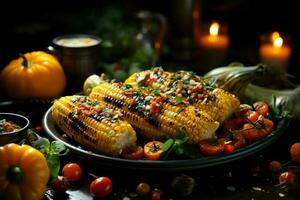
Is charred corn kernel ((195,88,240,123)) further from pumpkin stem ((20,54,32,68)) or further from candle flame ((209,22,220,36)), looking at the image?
candle flame ((209,22,220,36))

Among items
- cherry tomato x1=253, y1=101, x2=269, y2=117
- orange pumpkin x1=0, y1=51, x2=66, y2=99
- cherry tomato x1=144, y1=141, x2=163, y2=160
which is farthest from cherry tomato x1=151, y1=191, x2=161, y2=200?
orange pumpkin x1=0, y1=51, x2=66, y2=99

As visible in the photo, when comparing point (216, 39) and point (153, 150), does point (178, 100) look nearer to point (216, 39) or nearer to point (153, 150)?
point (153, 150)

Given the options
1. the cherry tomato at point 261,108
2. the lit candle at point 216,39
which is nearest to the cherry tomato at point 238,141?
the cherry tomato at point 261,108

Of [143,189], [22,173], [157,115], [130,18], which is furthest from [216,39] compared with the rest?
[22,173]

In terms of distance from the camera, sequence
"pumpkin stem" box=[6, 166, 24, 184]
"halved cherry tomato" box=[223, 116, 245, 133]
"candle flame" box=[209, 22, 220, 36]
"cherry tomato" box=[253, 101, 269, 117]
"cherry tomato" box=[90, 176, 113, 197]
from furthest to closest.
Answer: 1. "candle flame" box=[209, 22, 220, 36]
2. "cherry tomato" box=[253, 101, 269, 117]
3. "halved cherry tomato" box=[223, 116, 245, 133]
4. "cherry tomato" box=[90, 176, 113, 197]
5. "pumpkin stem" box=[6, 166, 24, 184]

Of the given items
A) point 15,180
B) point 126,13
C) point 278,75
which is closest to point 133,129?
point 15,180

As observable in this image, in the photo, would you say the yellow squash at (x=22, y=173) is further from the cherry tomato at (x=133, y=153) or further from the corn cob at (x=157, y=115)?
the corn cob at (x=157, y=115)
